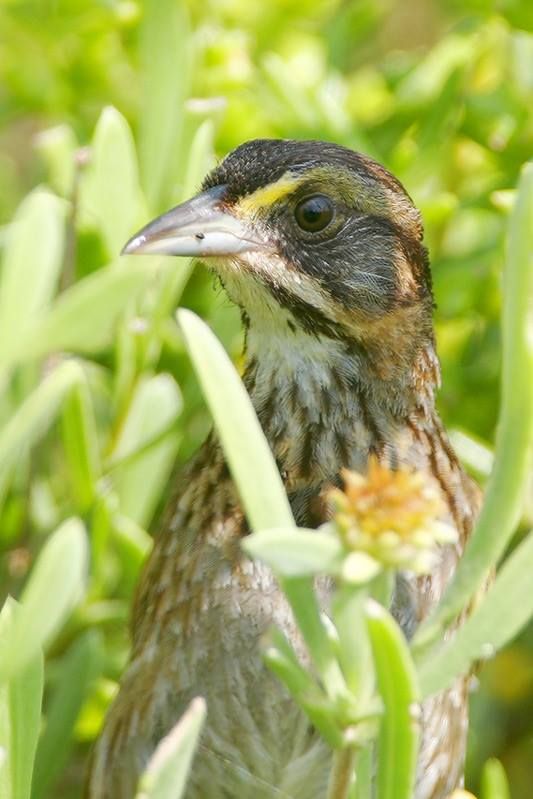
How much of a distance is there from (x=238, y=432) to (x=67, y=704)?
109 cm

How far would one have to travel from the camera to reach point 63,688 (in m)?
2.38

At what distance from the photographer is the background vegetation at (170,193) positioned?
250 centimetres

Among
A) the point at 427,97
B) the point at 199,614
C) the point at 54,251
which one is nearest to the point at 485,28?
the point at 427,97

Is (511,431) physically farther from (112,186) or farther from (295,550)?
(112,186)

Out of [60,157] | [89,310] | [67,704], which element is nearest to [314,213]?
[60,157]

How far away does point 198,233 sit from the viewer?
2266 mm

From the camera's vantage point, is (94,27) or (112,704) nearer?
(112,704)

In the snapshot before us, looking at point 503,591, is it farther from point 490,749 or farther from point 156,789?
point 490,749

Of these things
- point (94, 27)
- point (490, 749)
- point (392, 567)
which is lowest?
point (490, 749)

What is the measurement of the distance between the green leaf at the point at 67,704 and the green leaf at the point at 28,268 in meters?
0.94

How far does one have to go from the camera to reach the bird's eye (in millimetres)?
2441

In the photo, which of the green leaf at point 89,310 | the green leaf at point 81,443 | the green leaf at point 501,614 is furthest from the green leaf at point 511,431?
the green leaf at point 81,443

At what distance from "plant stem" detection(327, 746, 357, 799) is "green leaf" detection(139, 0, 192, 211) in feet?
4.38

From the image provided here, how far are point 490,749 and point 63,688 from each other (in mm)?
1231
